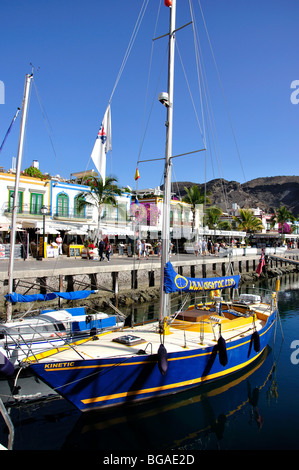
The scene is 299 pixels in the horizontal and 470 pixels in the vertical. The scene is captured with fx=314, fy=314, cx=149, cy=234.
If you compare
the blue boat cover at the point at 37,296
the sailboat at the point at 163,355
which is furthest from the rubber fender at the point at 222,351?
the blue boat cover at the point at 37,296

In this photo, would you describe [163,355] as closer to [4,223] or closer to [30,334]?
[30,334]

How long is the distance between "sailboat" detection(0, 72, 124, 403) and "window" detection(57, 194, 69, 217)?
19008 mm

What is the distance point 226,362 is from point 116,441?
3671mm

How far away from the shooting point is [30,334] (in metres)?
10.2

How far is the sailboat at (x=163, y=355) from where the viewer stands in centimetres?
750

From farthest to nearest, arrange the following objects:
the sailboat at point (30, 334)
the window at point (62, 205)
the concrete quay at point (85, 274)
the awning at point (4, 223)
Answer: the window at point (62, 205) < the awning at point (4, 223) < the concrete quay at point (85, 274) < the sailboat at point (30, 334)

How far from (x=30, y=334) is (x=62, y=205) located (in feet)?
76.1

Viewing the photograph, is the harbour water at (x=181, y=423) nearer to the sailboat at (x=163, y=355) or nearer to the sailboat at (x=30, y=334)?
the sailboat at (x=163, y=355)

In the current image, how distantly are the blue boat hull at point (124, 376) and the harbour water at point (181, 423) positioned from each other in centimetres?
38

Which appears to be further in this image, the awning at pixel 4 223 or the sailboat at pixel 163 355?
the awning at pixel 4 223

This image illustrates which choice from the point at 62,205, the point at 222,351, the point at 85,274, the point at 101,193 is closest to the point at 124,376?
the point at 222,351

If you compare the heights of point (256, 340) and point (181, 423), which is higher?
point (256, 340)

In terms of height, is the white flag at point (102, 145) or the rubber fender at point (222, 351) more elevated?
the white flag at point (102, 145)
